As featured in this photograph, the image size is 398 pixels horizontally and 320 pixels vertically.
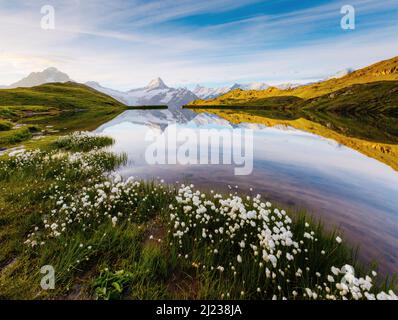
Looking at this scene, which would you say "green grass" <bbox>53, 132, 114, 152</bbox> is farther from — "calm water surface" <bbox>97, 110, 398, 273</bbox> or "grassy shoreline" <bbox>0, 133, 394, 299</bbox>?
"grassy shoreline" <bbox>0, 133, 394, 299</bbox>

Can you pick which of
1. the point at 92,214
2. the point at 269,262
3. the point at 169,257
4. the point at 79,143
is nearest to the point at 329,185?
the point at 269,262

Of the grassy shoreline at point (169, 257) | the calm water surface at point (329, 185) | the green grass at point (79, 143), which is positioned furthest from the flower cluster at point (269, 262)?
the green grass at point (79, 143)

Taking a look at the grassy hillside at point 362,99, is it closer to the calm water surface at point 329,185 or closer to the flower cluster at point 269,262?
the calm water surface at point 329,185

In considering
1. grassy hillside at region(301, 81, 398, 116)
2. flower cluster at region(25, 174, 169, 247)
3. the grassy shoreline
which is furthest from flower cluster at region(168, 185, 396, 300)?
grassy hillside at region(301, 81, 398, 116)

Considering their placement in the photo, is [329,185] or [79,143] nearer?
[329,185]

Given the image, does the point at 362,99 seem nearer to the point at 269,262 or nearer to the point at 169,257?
the point at 269,262

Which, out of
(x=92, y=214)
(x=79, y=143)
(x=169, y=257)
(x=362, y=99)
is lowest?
(x=169, y=257)

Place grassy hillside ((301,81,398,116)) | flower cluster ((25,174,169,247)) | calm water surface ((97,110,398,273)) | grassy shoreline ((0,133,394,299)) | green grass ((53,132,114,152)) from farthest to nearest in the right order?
grassy hillside ((301,81,398,116))
green grass ((53,132,114,152))
calm water surface ((97,110,398,273))
flower cluster ((25,174,169,247))
grassy shoreline ((0,133,394,299))

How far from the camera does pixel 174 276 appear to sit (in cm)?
636

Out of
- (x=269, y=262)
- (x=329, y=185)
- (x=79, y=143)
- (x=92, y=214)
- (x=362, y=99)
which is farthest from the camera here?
(x=362, y=99)
